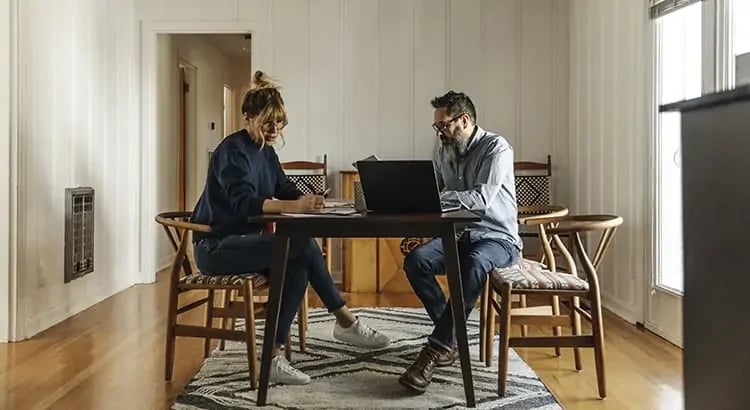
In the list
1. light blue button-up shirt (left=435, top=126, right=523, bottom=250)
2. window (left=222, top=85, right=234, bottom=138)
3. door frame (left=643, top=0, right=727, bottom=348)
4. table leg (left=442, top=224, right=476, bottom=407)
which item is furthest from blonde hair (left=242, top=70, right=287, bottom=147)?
window (left=222, top=85, right=234, bottom=138)

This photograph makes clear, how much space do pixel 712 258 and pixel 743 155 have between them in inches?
6.9

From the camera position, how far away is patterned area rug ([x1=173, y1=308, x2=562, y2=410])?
2.40 m

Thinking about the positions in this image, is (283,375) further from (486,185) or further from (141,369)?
(486,185)

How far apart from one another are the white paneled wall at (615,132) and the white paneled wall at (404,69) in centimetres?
42

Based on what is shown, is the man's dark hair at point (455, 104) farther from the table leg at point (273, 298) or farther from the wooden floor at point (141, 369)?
the wooden floor at point (141, 369)

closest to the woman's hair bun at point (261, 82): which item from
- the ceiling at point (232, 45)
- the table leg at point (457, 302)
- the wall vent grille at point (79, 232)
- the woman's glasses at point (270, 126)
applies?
the woman's glasses at point (270, 126)

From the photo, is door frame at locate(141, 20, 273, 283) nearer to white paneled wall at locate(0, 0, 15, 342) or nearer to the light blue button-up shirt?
white paneled wall at locate(0, 0, 15, 342)

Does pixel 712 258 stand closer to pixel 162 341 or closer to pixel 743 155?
pixel 743 155

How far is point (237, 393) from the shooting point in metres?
2.50

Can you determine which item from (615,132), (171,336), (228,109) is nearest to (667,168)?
(615,132)

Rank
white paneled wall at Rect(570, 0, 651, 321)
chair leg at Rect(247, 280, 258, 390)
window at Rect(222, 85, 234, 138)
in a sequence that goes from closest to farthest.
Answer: chair leg at Rect(247, 280, 258, 390)
white paneled wall at Rect(570, 0, 651, 321)
window at Rect(222, 85, 234, 138)

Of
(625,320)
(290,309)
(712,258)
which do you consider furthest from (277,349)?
(625,320)

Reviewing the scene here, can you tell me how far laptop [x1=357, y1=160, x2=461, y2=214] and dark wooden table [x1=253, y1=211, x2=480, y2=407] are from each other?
0.09 metres

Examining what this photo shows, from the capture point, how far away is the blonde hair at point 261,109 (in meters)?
2.70
